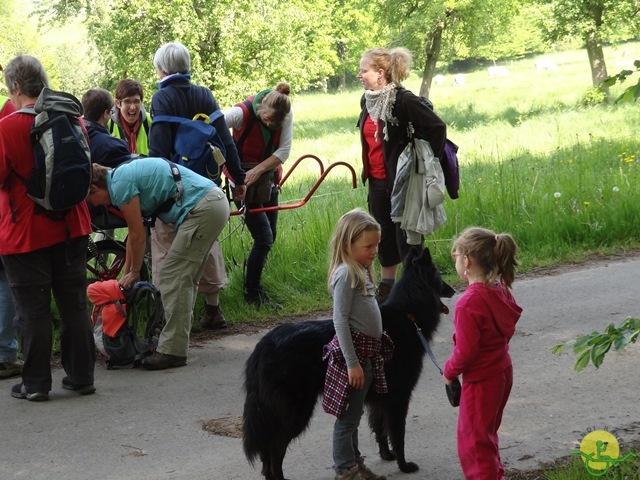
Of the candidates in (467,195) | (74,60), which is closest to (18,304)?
(467,195)

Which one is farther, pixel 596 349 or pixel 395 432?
pixel 395 432

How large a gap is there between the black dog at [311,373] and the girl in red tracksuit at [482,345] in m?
0.68

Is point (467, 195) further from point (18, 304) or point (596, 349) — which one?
point (596, 349)

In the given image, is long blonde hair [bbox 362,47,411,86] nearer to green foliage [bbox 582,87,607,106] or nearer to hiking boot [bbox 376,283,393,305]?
hiking boot [bbox 376,283,393,305]

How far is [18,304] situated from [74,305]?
0.36 metres

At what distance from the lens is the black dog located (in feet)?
13.9

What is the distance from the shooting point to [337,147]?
1036 inches

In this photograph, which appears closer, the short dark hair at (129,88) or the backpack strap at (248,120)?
the short dark hair at (129,88)

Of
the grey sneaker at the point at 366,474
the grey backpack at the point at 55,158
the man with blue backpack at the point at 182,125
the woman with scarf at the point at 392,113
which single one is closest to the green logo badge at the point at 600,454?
the grey sneaker at the point at 366,474

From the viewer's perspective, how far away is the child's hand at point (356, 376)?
416cm

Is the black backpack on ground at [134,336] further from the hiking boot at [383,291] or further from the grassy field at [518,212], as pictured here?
the hiking boot at [383,291]

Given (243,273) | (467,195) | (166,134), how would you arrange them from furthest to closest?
(467,195) → (243,273) → (166,134)

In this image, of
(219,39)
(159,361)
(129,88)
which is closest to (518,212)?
(129,88)

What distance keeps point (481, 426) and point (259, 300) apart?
4.42 m
